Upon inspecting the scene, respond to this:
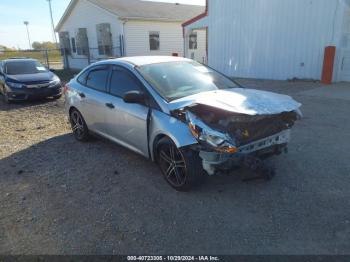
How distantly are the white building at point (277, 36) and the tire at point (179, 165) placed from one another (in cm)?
987

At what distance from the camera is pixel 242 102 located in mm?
3459

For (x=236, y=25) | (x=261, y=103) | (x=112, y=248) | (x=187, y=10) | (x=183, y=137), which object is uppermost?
(x=187, y=10)

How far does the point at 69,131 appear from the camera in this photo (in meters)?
6.71

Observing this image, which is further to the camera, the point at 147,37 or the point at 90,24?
the point at 90,24

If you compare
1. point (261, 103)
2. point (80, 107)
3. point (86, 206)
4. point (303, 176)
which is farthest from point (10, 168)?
point (303, 176)

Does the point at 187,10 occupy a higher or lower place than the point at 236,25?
higher

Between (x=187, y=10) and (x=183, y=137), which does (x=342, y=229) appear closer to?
(x=183, y=137)

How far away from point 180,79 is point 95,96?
1.60 metres

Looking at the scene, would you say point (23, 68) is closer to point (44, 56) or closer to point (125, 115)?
point (125, 115)

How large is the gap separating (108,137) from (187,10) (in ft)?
74.8

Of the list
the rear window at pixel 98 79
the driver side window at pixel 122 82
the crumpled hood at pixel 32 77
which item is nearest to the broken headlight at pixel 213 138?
the driver side window at pixel 122 82

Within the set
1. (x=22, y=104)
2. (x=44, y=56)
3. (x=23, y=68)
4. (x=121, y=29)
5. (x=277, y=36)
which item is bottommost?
(x=22, y=104)

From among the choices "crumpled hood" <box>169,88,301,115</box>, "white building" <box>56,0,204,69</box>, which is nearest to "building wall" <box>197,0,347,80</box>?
"white building" <box>56,0,204,69</box>

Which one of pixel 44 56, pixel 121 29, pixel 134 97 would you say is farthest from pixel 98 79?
pixel 44 56
